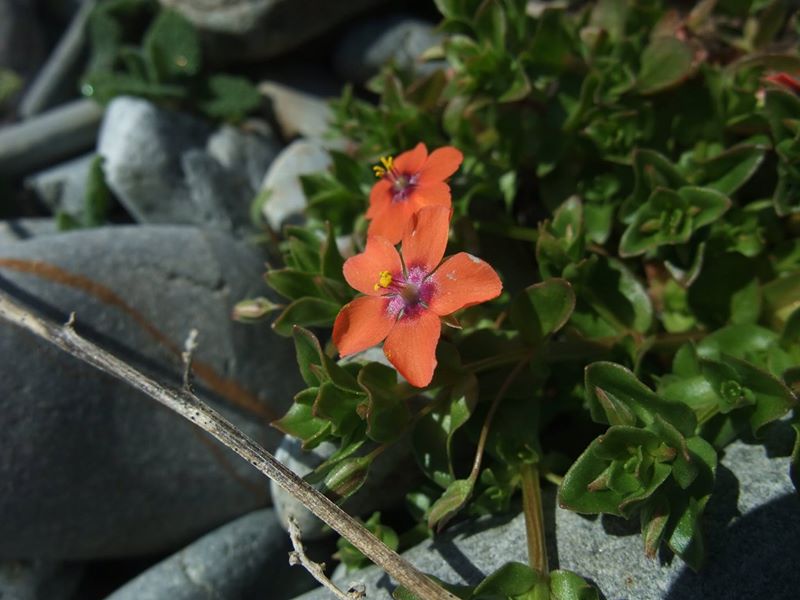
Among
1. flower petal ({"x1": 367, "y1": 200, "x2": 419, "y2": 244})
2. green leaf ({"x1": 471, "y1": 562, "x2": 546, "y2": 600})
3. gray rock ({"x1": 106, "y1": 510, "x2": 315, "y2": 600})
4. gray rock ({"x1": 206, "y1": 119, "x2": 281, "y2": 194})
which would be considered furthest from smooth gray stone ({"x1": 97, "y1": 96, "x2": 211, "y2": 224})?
green leaf ({"x1": 471, "y1": 562, "x2": 546, "y2": 600})

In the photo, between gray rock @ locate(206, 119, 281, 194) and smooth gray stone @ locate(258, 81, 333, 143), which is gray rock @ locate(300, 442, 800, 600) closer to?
gray rock @ locate(206, 119, 281, 194)

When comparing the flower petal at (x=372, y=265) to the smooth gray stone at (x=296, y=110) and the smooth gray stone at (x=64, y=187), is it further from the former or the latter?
the smooth gray stone at (x=64, y=187)

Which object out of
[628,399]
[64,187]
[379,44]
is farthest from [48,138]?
[628,399]

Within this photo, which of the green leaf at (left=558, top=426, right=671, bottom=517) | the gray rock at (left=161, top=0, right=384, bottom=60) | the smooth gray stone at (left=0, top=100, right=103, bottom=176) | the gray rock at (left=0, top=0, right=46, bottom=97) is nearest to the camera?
the green leaf at (left=558, top=426, right=671, bottom=517)

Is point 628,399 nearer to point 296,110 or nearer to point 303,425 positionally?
point 303,425

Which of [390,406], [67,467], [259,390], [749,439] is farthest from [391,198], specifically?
[67,467]

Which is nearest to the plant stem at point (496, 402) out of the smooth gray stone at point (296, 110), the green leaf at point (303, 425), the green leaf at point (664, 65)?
the green leaf at point (303, 425)
